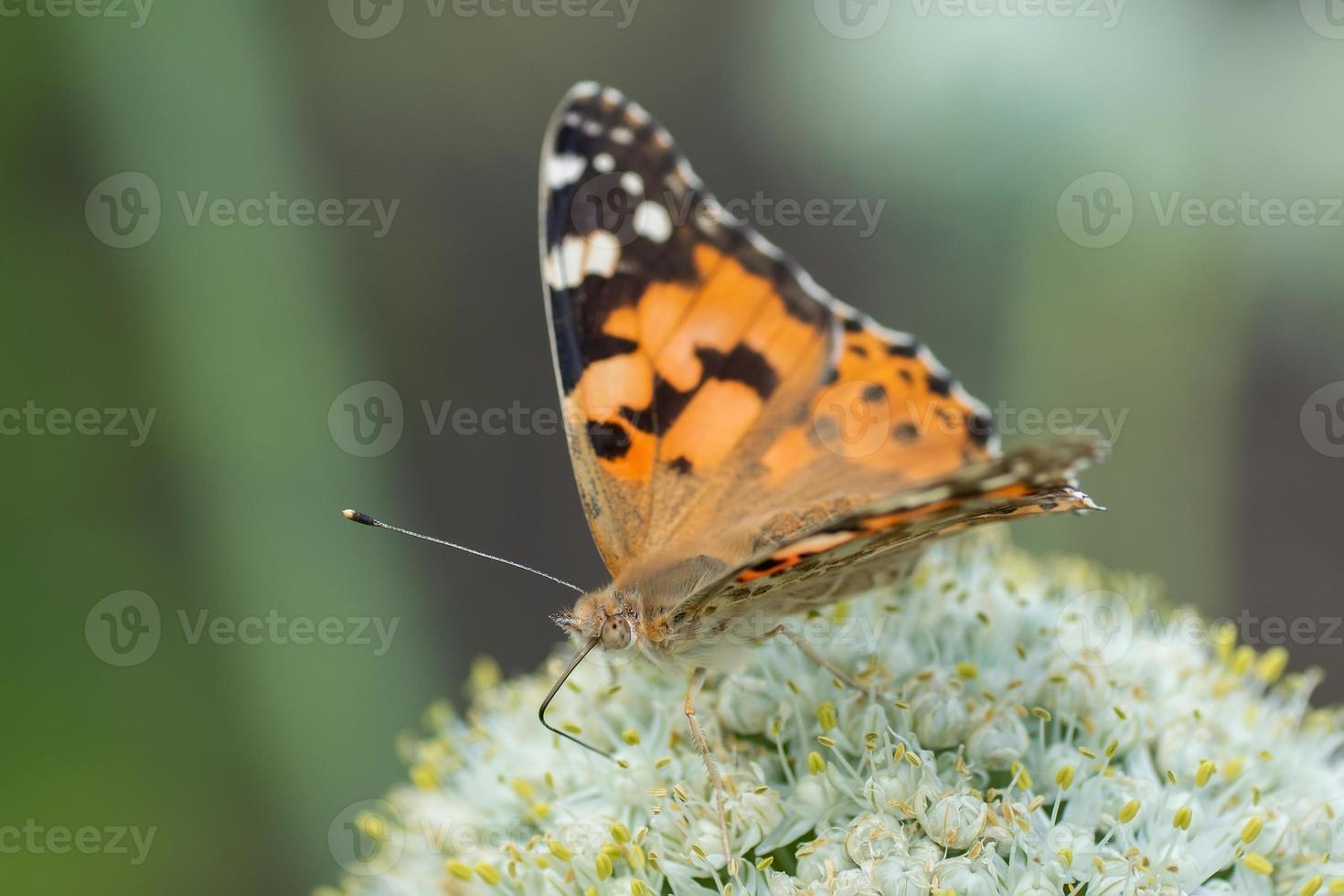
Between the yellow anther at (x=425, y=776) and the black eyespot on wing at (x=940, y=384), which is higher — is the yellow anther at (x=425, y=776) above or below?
below

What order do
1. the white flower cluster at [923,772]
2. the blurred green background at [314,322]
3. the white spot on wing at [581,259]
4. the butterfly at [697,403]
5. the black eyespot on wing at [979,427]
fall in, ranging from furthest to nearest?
1. the blurred green background at [314,322]
2. the white spot on wing at [581,259]
3. the black eyespot on wing at [979,427]
4. the butterfly at [697,403]
5. the white flower cluster at [923,772]

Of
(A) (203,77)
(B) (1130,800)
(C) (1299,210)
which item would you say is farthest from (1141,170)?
(A) (203,77)

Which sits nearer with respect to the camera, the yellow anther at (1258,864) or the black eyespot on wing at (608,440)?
the yellow anther at (1258,864)

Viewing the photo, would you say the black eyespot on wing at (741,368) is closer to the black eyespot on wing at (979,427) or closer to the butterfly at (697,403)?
the butterfly at (697,403)

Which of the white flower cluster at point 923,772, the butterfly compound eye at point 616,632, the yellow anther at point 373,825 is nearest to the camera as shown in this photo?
the white flower cluster at point 923,772

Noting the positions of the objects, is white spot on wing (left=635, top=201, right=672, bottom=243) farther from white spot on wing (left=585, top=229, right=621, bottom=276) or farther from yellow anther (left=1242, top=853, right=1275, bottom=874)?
yellow anther (left=1242, top=853, right=1275, bottom=874)

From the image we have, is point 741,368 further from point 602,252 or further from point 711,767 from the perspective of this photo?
point 711,767

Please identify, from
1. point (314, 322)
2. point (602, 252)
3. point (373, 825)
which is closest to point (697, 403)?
point (602, 252)

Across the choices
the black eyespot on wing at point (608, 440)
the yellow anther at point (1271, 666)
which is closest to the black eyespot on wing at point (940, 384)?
the black eyespot on wing at point (608, 440)

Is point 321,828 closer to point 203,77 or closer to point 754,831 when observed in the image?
point 754,831
